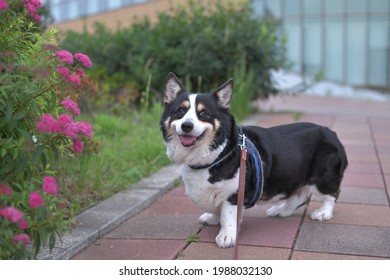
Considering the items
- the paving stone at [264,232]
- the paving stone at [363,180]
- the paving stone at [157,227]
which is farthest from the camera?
the paving stone at [363,180]

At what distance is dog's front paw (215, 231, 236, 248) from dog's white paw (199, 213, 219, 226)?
47 centimetres

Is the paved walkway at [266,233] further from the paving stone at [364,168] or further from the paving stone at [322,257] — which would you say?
the paving stone at [364,168]

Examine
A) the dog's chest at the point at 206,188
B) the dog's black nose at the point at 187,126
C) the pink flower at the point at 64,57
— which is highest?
the pink flower at the point at 64,57

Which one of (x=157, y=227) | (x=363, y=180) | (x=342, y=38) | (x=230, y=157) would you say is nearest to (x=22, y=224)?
(x=230, y=157)

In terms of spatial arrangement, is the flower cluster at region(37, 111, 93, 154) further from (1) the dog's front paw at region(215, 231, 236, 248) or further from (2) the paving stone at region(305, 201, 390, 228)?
(2) the paving stone at region(305, 201, 390, 228)

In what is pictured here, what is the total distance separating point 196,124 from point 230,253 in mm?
988

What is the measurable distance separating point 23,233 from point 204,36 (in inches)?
317

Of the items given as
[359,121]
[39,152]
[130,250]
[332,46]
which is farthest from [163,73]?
[332,46]

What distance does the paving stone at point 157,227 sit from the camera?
174 inches

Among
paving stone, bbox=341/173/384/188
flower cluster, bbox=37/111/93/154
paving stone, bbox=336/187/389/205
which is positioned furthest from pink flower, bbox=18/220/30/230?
paving stone, bbox=341/173/384/188

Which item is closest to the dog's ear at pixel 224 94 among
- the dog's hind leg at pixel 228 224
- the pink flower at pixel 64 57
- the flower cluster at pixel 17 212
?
the dog's hind leg at pixel 228 224

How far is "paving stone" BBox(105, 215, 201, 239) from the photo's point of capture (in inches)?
174

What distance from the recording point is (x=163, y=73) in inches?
430

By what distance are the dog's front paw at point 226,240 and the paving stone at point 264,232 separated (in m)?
0.11
